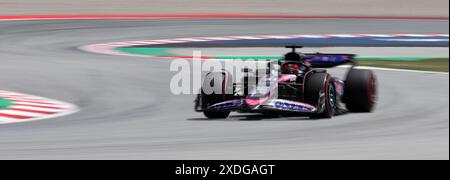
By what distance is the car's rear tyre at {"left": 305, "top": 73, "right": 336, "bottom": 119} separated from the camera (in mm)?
13945

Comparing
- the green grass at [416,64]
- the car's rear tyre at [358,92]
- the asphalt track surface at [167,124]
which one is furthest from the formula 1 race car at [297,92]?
the green grass at [416,64]

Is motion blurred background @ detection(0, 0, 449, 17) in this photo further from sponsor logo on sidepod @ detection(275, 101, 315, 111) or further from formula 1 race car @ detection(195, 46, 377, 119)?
sponsor logo on sidepod @ detection(275, 101, 315, 111)

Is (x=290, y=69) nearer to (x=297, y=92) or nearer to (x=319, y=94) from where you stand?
(x=297, y=92)

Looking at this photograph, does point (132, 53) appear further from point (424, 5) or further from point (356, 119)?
point (424, 5)

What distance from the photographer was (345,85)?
48.9 ft

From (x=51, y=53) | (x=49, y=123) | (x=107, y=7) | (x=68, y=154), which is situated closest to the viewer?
(x=68, y=154)

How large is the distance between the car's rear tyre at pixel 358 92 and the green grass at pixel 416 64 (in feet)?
24.6

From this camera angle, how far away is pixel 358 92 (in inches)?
582

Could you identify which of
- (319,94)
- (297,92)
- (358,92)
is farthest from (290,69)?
(358,92)

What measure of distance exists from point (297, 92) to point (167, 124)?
1.82m

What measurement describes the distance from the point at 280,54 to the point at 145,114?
470 inches

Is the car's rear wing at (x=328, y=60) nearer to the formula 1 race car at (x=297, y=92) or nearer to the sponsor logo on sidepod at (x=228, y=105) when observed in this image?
the formula 1 race car at (x=297, y=92)

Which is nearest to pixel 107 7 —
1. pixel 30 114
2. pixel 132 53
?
pixel 132 53

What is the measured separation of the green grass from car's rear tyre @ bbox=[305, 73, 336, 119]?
839 centimetres
